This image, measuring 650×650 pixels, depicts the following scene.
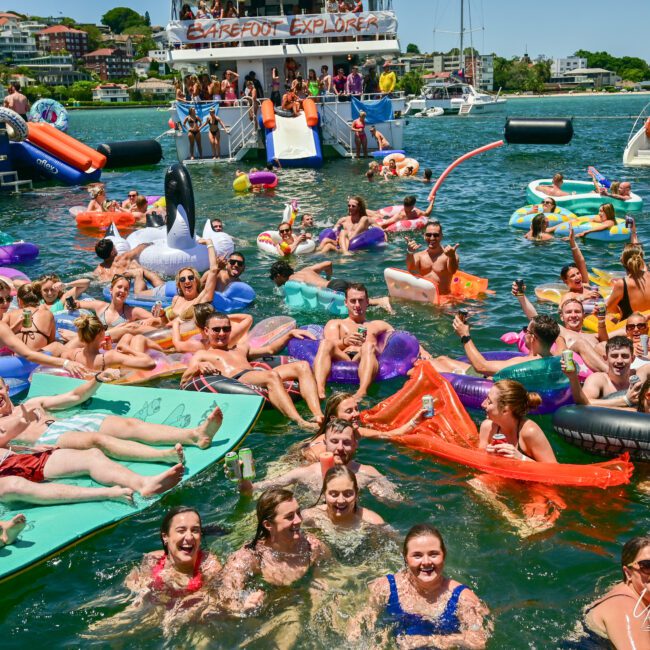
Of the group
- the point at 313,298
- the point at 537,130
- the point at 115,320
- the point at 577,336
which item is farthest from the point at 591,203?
the point at 537,130

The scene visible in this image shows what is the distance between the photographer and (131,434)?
6309 mm

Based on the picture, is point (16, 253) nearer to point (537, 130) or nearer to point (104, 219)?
point (104, 219)

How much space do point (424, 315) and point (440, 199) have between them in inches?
405

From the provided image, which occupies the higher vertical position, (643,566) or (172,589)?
(643,566)

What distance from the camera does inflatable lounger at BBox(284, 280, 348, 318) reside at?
9797 millimetres

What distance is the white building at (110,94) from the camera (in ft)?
441

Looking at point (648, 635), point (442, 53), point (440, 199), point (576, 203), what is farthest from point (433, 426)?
point (442, 53)

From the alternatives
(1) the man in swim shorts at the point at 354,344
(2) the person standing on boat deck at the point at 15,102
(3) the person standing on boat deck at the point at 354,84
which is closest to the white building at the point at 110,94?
(2) the person standing on boat deck at the point at 15,102

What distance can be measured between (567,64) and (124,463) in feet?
672

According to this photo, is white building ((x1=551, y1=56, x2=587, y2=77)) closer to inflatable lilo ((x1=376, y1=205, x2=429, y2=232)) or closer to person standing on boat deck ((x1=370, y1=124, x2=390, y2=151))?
person standing on boat deck ((x1=370, y1=124, x2=390, y2=151))

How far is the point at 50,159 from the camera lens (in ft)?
73.9

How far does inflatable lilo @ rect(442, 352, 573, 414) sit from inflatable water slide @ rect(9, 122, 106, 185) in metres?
18.5

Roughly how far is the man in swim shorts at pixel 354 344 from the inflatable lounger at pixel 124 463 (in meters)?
1.08

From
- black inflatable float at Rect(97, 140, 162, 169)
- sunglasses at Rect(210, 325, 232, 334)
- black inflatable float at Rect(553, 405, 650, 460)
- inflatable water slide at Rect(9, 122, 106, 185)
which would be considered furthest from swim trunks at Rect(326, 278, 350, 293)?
black inflatable float at Rect(97, 140, 162, 169)
